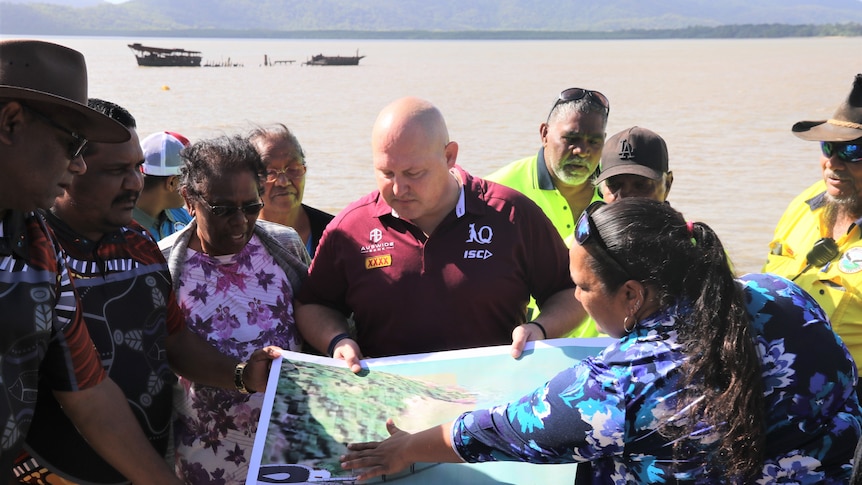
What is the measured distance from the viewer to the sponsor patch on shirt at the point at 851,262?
3.98 m

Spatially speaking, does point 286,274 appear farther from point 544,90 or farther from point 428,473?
point 544,90

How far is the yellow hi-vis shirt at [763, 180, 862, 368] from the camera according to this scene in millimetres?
3977

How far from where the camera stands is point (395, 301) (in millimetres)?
3551

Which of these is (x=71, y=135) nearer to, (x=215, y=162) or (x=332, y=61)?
(x=215, y=162)

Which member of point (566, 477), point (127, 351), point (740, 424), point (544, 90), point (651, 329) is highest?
point (651, 329)

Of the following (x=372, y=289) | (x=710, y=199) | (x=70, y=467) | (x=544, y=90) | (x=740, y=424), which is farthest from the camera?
(x=544, y=90)

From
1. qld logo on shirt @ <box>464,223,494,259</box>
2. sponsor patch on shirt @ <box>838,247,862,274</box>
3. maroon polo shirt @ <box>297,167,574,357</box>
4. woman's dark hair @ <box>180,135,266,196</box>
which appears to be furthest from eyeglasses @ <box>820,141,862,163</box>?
woman's dark hair @ <box>180,135,266,196</box>

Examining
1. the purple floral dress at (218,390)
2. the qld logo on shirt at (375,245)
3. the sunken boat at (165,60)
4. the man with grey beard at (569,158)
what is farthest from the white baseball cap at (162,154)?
the sunken boat at (165,60)

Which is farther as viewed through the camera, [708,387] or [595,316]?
[595,316]

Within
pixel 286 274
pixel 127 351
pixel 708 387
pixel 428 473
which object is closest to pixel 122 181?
pixel 127 351

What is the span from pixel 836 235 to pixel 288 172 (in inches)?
101

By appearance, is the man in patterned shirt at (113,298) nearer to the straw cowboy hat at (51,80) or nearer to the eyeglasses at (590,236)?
the straw cowboy hat at (51,80)

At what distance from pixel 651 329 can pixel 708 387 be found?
0.20 meters

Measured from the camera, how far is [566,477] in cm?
296
